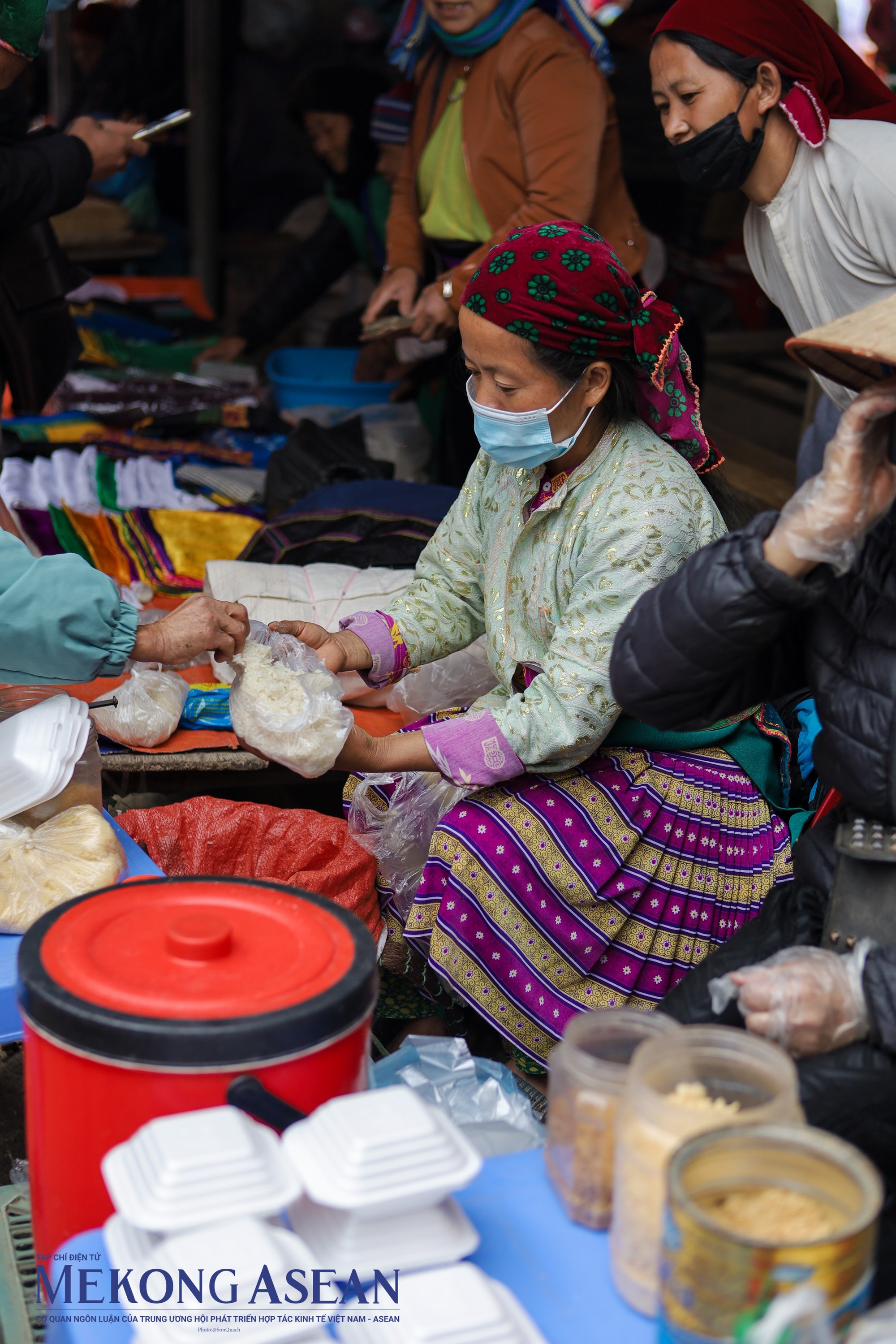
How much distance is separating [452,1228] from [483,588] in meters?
1.57

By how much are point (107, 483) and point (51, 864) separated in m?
2.79

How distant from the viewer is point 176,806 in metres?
2.46

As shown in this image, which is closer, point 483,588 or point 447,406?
point 483,588

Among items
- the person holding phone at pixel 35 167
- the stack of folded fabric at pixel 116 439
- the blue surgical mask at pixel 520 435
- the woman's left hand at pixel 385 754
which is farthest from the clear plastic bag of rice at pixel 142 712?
the stack of folded fabric at pixel 116 439

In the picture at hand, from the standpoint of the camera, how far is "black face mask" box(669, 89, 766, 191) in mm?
2479

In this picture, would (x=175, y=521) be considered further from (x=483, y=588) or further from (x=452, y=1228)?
(x=452, y=1228)

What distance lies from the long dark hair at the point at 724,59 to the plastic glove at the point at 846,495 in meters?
1.28

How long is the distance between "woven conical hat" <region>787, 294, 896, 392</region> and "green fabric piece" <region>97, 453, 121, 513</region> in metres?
2.99

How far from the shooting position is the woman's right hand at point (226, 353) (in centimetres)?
597

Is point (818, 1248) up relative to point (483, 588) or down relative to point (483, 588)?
up

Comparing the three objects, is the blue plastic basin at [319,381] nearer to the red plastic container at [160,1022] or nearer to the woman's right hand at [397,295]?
the woman's right hand at [397,295]

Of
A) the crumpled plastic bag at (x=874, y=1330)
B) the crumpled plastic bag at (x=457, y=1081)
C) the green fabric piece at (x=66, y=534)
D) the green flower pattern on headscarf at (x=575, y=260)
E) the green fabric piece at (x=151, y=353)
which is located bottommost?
the green fabric piece at (x=151, y=353)

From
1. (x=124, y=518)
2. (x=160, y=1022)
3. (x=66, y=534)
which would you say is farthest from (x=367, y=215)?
(x=160, y=1022)

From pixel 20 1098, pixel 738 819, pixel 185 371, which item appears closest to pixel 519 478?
pixel 738 819
